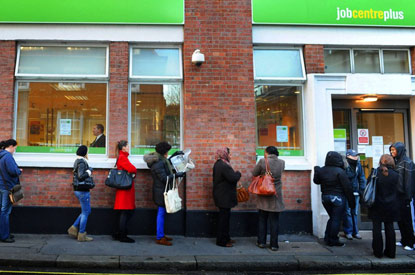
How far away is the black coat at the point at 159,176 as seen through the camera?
6.50 m

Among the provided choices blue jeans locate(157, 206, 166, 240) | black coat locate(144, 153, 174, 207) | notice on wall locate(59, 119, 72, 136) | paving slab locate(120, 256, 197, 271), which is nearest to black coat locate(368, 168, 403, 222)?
paving slab locate(120, 256, 197, 271)

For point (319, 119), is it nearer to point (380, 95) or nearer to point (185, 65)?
point (380, 95)

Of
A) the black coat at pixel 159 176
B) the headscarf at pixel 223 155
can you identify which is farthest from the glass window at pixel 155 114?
the headscarf at pixel 223 155

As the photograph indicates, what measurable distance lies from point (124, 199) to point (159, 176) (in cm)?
84

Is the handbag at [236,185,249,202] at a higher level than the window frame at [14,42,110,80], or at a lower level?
lower

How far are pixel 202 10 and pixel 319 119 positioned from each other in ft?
11.9

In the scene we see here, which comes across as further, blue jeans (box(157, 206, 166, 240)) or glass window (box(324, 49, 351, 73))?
glass window (box(324, 49, 351, 73))

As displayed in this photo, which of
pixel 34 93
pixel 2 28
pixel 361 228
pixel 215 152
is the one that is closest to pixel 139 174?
pixel 215 152

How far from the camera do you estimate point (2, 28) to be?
7504 mm

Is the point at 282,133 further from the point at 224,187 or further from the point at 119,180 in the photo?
the point at 119,180

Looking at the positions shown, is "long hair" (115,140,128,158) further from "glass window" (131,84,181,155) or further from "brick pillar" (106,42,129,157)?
"glass window" (131,84,181,155)

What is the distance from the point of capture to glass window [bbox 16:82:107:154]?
7633 mm

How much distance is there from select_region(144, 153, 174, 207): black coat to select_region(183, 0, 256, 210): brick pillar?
2.70ft

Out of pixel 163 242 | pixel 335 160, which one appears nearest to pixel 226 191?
pixel 163 242
